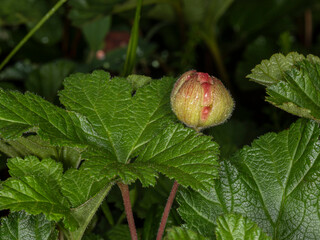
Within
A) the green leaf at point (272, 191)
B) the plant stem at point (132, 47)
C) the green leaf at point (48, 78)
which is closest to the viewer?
the green leaf at point (272, 191)

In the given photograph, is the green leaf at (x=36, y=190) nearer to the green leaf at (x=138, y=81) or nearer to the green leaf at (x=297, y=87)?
the green leaf at (x=138, y=81)

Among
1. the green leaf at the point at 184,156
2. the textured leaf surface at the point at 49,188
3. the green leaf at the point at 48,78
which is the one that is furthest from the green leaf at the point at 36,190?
the green leaf at the point at 48,78

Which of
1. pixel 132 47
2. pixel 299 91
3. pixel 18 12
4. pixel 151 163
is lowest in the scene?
pixel 151 163

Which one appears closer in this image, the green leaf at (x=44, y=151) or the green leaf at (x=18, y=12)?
the green leaf at (x=44, y=151)

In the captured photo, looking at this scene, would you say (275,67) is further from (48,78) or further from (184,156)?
(48,78)

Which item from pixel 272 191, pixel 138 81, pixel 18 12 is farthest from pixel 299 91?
pixel 18 12

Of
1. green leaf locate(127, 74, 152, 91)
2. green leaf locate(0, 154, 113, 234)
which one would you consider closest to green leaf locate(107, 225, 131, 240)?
green leaf locate(0, 154, 113, 234)

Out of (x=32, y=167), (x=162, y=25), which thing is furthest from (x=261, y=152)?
(x=162, y=25)

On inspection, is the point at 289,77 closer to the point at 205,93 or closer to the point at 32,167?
the point at 205,93
